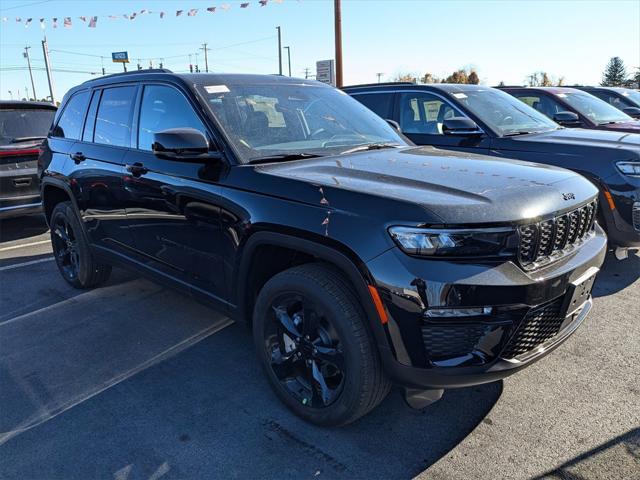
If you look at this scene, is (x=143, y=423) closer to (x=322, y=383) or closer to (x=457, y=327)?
(x=322, y=383)

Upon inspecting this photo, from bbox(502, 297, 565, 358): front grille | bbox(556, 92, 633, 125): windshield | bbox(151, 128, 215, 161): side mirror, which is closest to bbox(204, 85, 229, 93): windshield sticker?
bbox(151, 128, 215, 161): side mirror

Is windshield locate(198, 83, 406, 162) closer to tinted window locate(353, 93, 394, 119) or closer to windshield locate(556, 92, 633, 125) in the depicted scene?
tinted window locate(353, 93, 394, 119)

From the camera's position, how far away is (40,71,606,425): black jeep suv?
2129mm

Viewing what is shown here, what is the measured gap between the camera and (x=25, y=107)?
7012mm

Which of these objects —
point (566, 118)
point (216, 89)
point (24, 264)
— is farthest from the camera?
point (566, 118)

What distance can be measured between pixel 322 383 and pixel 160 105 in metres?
2.18

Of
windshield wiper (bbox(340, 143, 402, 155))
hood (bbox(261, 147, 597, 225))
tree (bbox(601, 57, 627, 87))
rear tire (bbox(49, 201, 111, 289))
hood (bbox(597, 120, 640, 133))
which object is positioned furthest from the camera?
tree (bbox(601, 57, 627, 87))

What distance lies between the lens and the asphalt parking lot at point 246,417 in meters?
2.37

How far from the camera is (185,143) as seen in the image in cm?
283

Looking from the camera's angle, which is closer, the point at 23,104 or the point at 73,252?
the point at 73,252

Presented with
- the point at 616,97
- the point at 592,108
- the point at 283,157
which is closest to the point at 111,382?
the point at 283,157

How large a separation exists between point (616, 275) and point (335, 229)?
376 cm

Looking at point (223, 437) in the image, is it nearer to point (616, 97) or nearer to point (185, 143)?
point (185, 143)

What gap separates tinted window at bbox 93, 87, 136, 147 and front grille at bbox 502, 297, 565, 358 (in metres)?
2.98
